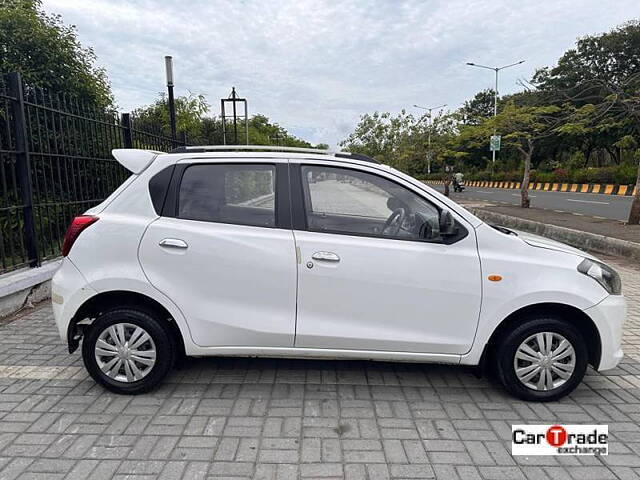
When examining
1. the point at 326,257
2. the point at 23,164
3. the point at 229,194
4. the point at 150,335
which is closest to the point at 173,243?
the point at 229,194

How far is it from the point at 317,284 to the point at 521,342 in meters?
1.46

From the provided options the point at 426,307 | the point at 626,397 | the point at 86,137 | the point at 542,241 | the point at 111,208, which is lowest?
the point at 626,397

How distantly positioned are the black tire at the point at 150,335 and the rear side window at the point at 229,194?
773 mm

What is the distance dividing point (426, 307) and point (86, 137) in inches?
208

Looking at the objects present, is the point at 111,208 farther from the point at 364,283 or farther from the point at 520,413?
the point at 520,413

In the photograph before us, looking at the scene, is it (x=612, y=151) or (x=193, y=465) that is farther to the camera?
(x=612, y=151)

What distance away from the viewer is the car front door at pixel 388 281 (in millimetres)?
2895

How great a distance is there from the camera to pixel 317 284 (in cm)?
291

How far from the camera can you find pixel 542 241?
324 centimetres

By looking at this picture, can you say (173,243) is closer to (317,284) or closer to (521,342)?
(317,284)

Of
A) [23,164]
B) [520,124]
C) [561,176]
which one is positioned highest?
[520,124]

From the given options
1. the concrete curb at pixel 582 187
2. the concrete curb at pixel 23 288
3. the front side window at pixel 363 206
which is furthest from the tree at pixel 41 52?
the concrete curb at pixel 582 187

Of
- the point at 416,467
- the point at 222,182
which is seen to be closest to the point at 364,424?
the point at 416,467

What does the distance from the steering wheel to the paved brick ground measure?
1.19 meters
